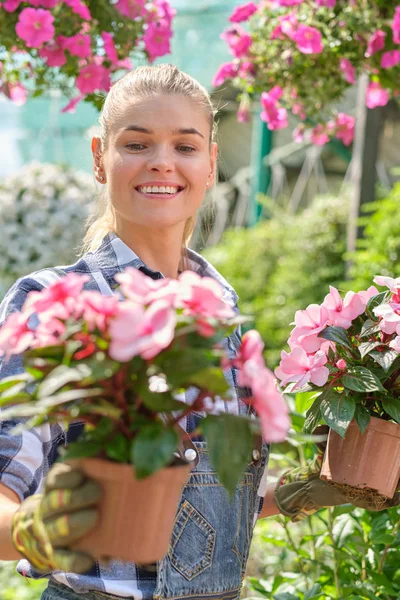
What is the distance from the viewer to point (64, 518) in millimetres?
970

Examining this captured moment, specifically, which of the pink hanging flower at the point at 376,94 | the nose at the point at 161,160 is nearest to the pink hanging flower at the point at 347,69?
the pink hanging flower at the point at 376,94

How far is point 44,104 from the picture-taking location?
23.1 ft

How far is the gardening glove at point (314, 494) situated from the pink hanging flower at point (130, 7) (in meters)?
1.54

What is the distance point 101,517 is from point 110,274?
68 cm

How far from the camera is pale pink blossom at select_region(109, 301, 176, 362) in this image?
0.91 metres

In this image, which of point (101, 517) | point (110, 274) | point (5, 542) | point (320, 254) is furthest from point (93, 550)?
point (320, 254)

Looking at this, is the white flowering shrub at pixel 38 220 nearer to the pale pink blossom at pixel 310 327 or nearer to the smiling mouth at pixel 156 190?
the smiling mouth at pixel 156 190

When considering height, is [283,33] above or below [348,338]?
above

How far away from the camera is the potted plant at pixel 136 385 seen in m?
0.93

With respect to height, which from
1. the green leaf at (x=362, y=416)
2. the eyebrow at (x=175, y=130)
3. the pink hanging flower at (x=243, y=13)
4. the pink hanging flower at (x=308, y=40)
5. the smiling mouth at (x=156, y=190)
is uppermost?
the pink hanging flower at (x=243, y=13)

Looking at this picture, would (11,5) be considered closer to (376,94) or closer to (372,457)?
(376,94)

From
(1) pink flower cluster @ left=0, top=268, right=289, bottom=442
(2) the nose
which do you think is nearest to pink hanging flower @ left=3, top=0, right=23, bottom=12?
(2) the nose

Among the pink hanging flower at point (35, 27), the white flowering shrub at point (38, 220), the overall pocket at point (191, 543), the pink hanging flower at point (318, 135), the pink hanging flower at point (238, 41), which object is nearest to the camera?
the overall pocket at point (191, 543)

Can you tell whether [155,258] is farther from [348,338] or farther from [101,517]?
[101,517]
